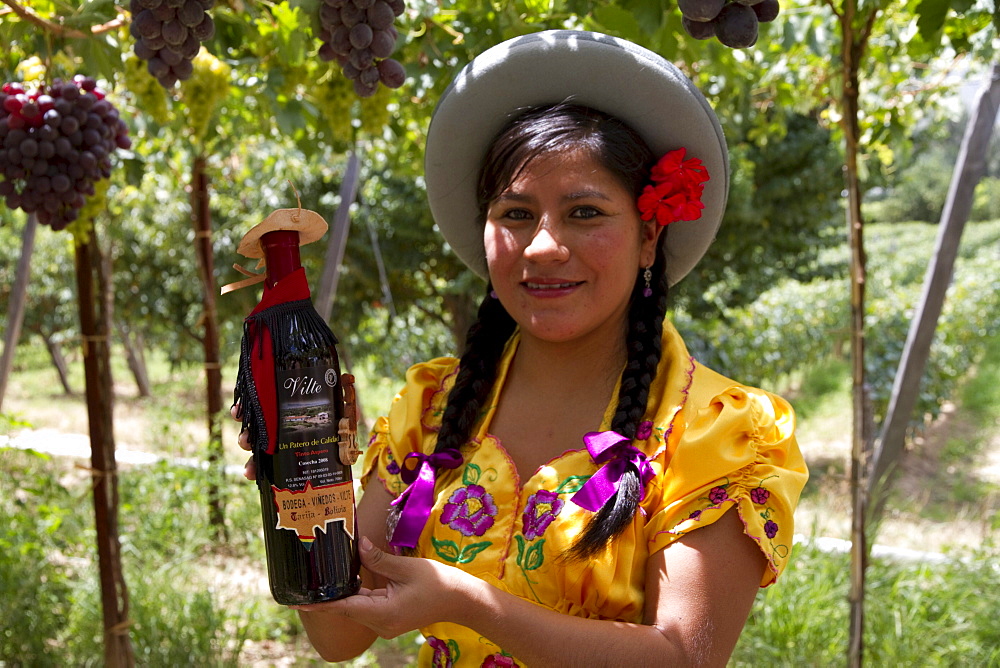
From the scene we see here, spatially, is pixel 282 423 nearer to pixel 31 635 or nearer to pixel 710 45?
pixel 710 45

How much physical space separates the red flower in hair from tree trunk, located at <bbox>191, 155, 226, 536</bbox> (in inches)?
135

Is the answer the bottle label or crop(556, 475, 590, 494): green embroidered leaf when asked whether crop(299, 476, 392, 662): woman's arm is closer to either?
the bottle label

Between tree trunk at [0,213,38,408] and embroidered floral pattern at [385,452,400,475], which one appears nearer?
embroidered floral pattern at [385,452,400,475]

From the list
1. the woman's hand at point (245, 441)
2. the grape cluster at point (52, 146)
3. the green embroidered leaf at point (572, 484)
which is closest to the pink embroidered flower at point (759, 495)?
the green embroidered leaf at point (572, 484)

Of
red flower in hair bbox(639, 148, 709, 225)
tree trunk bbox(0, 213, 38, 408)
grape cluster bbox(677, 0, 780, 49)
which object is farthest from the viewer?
tree trunk bbox(0, 213, 38, 408)

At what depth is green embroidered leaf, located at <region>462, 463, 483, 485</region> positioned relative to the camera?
1562 millimetres

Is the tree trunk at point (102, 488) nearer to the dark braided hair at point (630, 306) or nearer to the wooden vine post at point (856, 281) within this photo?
the dark braided hair at point (630, 306)

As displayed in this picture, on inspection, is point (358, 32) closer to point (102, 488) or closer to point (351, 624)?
point (351, 624)

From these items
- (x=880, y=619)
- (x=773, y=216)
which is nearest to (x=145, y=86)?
(x=880, y=619)

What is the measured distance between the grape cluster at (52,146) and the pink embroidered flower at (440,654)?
1.44m

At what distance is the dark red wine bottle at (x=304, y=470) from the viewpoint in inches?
49.1

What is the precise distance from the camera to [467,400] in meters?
1.65

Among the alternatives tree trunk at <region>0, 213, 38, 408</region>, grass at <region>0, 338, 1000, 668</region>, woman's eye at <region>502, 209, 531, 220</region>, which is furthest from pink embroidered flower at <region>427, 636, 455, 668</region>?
tree trunk at <region>0, 213, 38, 408</region>

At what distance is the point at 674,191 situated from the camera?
1485mm
